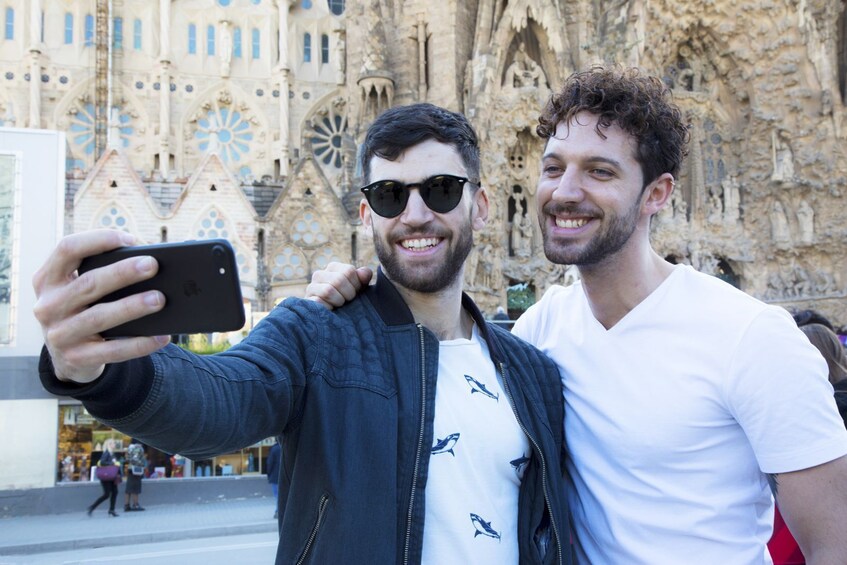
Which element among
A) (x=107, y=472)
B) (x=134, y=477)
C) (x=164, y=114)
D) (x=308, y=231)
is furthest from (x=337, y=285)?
(x=164, y=114)

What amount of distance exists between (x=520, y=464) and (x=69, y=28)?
2984 centimetres

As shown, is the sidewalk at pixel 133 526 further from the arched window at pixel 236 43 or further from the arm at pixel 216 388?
the arched window at pixel 236 43

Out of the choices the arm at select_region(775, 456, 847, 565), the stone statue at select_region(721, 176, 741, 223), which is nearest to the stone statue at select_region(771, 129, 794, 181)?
the stone statue at select_region(721, 176, 741, 223)

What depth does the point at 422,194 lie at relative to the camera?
2.03 metres

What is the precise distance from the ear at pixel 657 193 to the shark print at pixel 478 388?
0.74 m

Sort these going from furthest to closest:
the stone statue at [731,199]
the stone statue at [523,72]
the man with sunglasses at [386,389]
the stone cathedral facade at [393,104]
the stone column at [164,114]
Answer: the stone column at [164,114], the stone statue at [731,199], the stone statue at [523,72], the stone cathedral facade at [393,104], the man with sunglasses at [386,389]

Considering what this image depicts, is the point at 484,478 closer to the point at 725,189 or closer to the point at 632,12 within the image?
the point at 632,12

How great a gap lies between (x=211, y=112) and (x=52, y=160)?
1765 centimetres

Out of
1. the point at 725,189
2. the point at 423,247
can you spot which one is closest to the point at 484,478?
the point at 423,247

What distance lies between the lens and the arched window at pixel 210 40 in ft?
91.6

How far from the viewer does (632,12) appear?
72.7 feet

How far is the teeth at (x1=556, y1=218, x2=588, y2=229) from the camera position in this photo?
84.3 inches

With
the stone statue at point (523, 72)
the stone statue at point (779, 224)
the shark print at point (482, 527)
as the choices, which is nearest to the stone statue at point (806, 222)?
the stone statue at point (779, 224)

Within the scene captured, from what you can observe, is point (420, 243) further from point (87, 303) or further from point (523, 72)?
point (523, 72)
